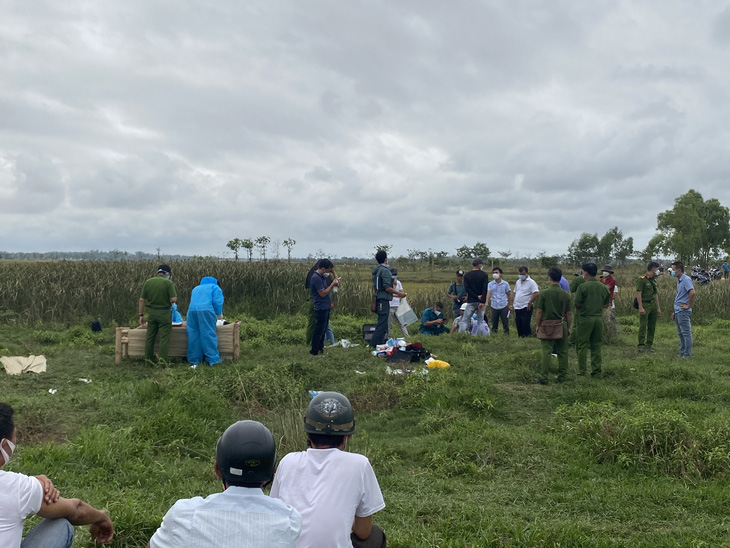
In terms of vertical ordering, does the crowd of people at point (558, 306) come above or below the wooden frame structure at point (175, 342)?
above

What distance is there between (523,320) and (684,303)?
3.11 meters

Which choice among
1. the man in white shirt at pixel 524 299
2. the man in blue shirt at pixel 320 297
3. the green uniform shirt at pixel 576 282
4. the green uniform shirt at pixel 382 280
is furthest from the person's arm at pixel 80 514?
the man in white shirt at pixel 524 299

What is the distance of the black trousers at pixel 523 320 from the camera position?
12250 mm

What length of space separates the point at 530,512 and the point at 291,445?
2.54m

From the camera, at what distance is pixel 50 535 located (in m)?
2.74

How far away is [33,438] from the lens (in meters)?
6.00

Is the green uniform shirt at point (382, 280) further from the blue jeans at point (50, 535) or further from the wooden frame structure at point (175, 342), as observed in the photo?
the blue jeans at point (50, 535)

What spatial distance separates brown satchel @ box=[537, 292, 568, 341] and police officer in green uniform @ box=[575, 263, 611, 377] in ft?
1.42

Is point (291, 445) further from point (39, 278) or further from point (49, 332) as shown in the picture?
point (39, 278)

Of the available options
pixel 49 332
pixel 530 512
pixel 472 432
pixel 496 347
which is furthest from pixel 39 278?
pixel 530 512

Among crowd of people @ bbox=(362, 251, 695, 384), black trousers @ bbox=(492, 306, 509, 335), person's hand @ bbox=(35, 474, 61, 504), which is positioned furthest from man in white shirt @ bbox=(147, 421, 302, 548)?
black trousers @ bbox=(492, 306, 509, 335)

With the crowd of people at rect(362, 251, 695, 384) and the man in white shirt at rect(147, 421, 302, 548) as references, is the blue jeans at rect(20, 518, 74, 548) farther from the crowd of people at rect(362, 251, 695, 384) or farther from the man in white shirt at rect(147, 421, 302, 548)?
the crowd of people at rect(362, 251, 695, 384)

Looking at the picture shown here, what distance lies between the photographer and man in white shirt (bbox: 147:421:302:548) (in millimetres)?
2043

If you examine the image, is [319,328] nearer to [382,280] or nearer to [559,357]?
[382,280]
